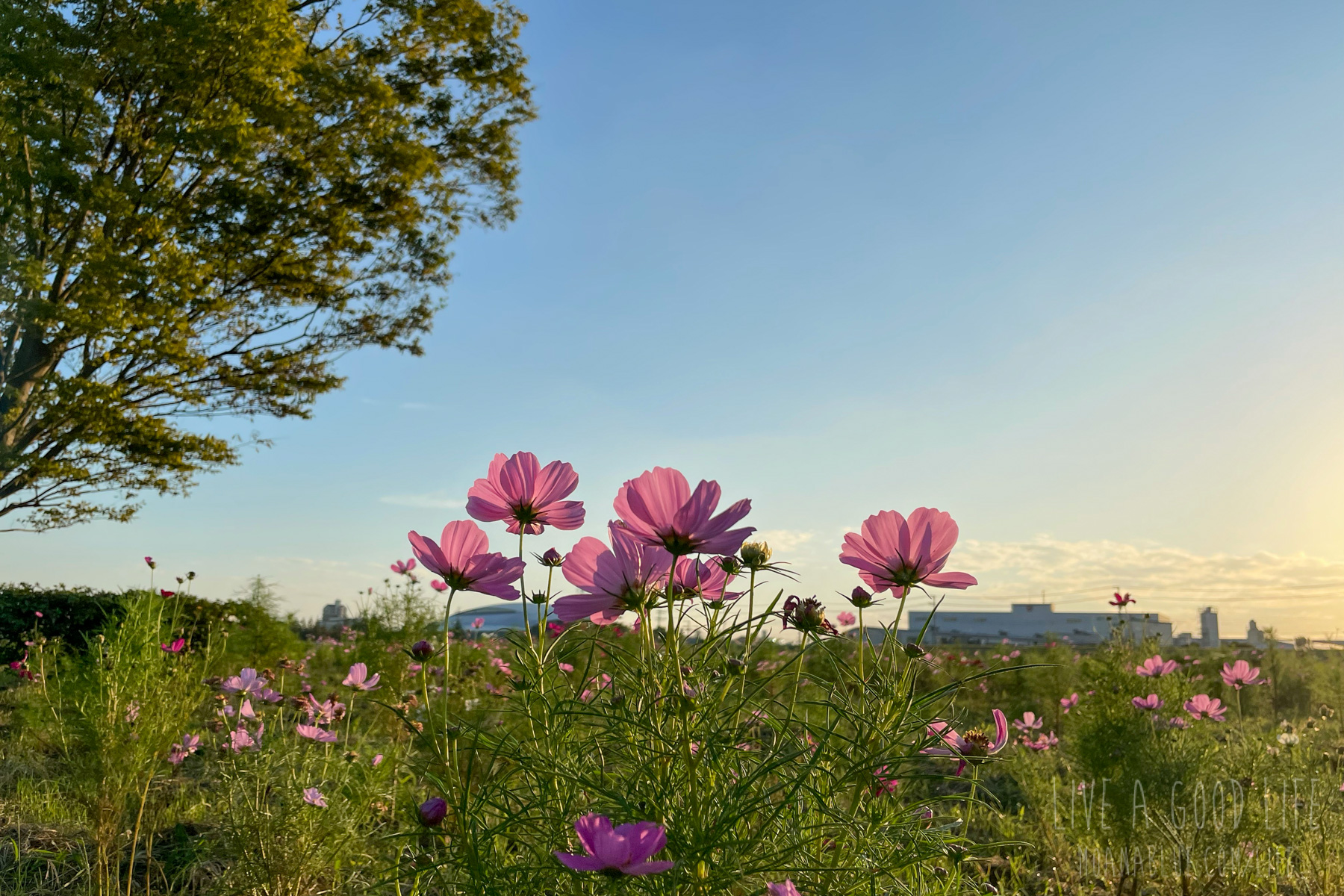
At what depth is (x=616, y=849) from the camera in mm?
811

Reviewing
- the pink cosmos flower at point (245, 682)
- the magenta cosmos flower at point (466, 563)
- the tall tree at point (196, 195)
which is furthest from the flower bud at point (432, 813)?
the tall tree at point (196, 195)

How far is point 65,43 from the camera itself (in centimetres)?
763

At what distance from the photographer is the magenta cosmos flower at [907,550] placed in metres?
1.13

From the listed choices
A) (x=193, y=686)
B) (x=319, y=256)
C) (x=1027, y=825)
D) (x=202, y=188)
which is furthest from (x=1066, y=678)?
(x=202, y=188)

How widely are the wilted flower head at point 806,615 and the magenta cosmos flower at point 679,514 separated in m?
0.23

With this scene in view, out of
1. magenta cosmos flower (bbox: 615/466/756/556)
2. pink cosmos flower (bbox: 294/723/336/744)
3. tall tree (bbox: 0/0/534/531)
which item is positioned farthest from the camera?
tall tree (bbox: 0/0/534/531)

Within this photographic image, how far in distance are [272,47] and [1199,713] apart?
894cm

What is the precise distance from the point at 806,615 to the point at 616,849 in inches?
18.1

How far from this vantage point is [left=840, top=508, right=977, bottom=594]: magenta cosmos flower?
1.13m

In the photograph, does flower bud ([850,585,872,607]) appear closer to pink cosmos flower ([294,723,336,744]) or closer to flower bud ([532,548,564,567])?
flower bud ([532,548,564,567])

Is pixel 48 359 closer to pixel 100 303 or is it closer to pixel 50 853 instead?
pixel 100 303

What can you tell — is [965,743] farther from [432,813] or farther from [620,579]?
[432,813]

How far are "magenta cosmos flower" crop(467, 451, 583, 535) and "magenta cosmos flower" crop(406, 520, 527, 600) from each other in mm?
46

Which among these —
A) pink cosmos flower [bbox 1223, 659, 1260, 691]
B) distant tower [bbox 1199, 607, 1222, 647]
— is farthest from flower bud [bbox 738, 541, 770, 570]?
distant tower [bbox 1199, 607, 1222, 647]
